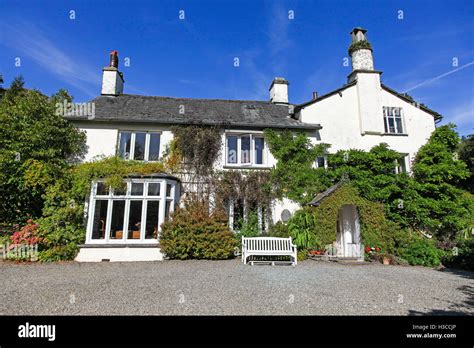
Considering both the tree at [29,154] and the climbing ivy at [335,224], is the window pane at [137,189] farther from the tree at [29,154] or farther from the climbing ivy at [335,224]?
the climbing ivy at [335,224]

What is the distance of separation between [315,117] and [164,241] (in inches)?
394

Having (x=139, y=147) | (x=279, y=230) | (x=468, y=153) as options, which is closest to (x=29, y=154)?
(x=139, y=147)

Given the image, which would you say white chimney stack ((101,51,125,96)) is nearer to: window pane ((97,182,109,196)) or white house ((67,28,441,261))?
white house ((67,28,441,261))

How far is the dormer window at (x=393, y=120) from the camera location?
14.4 m

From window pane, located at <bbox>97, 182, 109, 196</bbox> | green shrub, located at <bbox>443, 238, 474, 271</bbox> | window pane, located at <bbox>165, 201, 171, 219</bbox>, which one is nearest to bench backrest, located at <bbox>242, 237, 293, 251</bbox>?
window pane, located at <bbox>165, 201, 171, 219</bbox>

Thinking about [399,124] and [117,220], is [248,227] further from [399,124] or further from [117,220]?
[399,124]

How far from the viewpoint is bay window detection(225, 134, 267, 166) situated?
12.7m

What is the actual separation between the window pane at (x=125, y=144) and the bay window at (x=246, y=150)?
475 cm

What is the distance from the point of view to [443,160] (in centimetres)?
1295

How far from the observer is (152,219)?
35.3 ft
